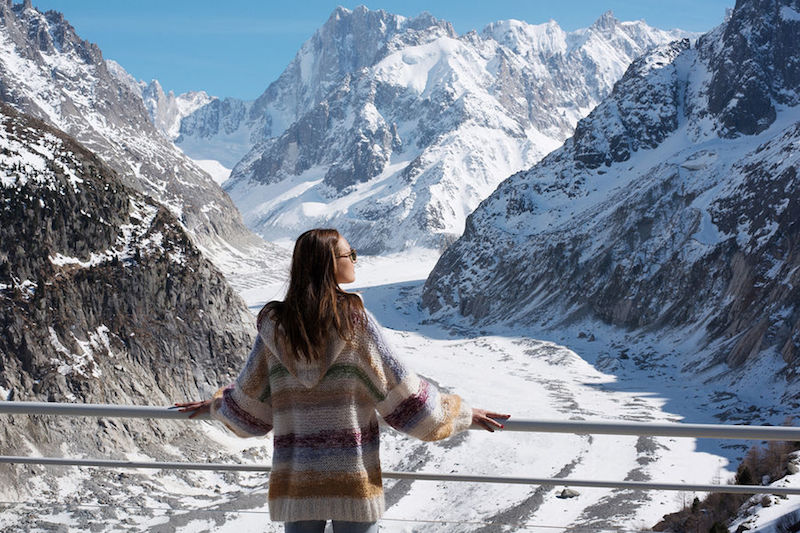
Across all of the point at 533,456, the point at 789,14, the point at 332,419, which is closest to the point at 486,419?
the point at 332,419

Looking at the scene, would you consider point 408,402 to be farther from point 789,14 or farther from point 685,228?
point 789,14

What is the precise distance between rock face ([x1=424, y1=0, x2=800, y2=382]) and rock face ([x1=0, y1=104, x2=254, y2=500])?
59810mm

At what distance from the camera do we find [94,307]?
223 feet

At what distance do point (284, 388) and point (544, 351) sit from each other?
5224 inches

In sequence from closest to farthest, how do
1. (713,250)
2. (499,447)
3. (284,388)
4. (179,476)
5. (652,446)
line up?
(284,388)
(179,476)
(652,446)
(499,447)
(713,250)

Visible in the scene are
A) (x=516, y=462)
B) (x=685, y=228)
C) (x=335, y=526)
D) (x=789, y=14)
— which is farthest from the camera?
(x=789, y=14)

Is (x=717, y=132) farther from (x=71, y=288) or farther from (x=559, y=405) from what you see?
(x=71, y=288)

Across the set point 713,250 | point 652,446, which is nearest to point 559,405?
point 652,446

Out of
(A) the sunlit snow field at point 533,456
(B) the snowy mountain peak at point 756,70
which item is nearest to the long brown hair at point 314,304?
(A) the sunlit snow field at point 533,456

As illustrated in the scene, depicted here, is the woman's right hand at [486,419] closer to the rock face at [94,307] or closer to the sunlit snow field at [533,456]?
the sunlit snow field at [533,456]

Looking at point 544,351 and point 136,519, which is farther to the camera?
point 544,351

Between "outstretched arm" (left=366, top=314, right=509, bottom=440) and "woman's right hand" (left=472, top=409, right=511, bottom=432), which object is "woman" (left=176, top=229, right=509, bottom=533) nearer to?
"outstretched arm" (left=366, top=314, right=509, bottom=440)

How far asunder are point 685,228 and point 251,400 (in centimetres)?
14448

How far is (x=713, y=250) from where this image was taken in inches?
5153
